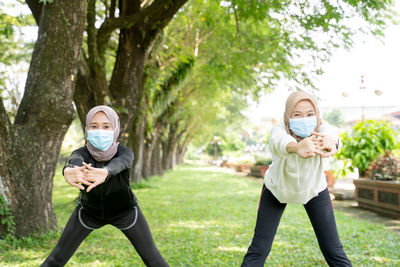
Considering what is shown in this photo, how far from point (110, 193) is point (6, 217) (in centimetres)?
314

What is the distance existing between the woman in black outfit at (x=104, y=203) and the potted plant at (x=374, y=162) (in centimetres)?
699

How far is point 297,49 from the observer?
10.6 meters

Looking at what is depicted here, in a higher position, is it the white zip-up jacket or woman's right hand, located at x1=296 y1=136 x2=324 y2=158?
woman's right hand, located at x1=296 y1=136 x2=324 y2=158

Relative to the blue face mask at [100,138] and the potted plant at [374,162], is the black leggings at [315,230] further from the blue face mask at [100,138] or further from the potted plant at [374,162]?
the potted plant at [374,162]

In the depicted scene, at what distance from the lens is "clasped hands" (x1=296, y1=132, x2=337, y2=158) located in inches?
109

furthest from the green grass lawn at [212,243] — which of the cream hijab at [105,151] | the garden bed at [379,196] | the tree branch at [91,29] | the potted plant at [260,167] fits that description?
the potted plant at [260,167]

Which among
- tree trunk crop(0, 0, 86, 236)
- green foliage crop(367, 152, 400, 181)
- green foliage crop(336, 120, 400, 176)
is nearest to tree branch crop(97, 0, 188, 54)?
tree trunk crop(0, 0, 86, 236)

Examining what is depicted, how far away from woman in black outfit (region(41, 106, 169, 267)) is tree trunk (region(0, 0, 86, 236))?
2.74 m

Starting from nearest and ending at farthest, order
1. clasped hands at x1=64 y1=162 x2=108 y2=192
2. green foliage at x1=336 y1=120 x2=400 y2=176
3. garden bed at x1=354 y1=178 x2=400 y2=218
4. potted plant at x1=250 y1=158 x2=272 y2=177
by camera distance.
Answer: clasped hands at x1=64 y1=162 x2=108 y2=192 < garden bed at x1=354 y1=178 x2=400 y2=218 < green foliage at x1=336 y1=120 x2=400 y2=176 < potted plant at x1=250 y1=158 x2=272 y2=177

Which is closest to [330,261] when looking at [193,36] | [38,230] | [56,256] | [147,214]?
[56,256]

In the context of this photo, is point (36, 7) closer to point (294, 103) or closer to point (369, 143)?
point (294, 103)

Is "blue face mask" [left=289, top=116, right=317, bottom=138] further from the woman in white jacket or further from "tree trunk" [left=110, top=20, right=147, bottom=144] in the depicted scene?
"tree trunk" [left=110, top=20, right=147, bottom=144]

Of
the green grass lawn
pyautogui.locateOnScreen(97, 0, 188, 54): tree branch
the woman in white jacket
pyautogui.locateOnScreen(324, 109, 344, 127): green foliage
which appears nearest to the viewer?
the woman in white jacket

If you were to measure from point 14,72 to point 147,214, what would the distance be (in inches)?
560
